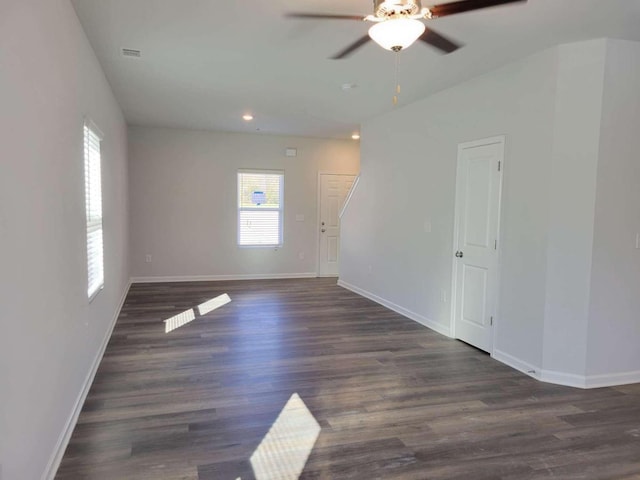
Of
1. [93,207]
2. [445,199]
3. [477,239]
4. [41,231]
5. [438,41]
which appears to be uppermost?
[438,41]

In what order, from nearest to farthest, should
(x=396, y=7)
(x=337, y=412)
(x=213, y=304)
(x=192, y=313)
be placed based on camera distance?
(x=396, y=7) < (x=337, y=412) < (x=192, y=313) < (x=213, y=304)

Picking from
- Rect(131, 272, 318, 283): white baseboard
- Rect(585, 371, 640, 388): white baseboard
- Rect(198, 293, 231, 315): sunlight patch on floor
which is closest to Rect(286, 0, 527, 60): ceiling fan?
Rect(585, 371, 640, 388): white baseboard

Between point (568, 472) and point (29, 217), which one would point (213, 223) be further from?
point (568, 472)

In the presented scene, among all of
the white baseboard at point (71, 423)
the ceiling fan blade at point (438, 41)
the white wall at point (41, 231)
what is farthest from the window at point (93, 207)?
the ceiling fan blade at point (438, 41)

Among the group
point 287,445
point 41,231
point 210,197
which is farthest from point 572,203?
point 210,197

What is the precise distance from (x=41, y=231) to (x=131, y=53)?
2.28 metres

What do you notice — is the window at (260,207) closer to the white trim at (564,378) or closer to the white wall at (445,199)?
the white wall at (445,199)

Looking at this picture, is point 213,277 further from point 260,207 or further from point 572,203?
point 572,203

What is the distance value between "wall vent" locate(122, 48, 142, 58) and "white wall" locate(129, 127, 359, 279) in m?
3.90

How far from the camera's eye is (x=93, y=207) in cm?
371

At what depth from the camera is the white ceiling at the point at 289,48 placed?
2840 mm

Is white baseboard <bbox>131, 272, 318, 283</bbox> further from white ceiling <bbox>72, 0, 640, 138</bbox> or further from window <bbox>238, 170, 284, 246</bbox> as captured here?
white ceiling <bbox>72, 0, 640, 138</bbox>

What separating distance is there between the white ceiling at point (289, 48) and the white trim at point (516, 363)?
8.42 ft

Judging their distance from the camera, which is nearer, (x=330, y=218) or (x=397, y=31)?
(x=397, y=31)
